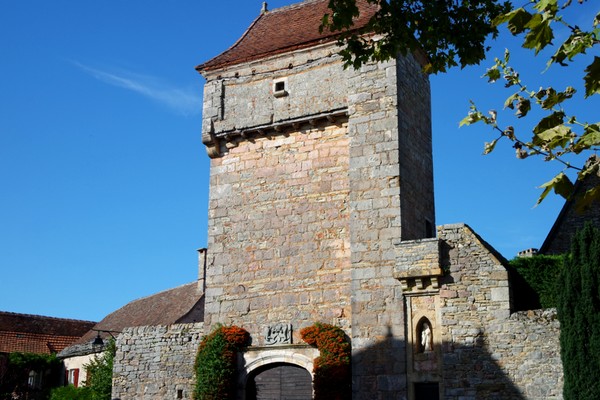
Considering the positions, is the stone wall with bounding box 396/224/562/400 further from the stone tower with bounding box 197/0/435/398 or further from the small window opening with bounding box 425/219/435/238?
the small window opening with bounding box 425/219/435/238

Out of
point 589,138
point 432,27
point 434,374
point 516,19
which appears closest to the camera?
point 589,138

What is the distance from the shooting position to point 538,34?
5547mm

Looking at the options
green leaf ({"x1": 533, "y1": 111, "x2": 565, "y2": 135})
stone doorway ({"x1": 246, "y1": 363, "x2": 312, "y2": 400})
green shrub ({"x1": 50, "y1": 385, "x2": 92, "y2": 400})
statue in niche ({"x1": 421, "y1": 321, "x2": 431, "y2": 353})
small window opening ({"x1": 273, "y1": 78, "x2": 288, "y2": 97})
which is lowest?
green shrub ({"x1": 50, "y1": 385, "x2": 92, "y2": 400})

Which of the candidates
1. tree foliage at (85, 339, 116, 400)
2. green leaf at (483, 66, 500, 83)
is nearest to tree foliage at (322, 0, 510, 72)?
green leaf at (483, 66, 500, 83)

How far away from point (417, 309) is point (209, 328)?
480cm

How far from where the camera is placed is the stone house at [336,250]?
555 inches

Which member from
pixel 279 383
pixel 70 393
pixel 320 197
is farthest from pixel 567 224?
pixel 70 393

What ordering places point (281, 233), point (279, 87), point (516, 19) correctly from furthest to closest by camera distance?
point (279, 87)
point (281, 233)
point (516, 19)

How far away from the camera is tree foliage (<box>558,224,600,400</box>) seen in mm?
11547

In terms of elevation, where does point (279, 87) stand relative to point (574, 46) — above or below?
above

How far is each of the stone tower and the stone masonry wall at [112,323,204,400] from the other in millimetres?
899

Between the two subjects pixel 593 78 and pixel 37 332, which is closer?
pixel 593 78

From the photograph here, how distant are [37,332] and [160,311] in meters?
7.14

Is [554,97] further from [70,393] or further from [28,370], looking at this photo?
[28,370]
